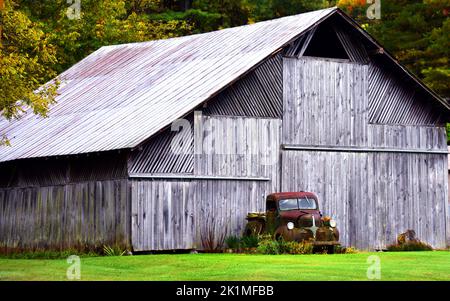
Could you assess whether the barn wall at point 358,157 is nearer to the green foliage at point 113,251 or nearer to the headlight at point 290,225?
the headlight at point 290,225

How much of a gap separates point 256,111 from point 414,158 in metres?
7.07

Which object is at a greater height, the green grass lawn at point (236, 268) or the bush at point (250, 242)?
the bush at point (250, 242)

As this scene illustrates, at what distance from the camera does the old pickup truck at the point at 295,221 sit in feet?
117

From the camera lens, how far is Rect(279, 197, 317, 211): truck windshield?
122 feet

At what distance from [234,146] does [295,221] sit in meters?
4.07

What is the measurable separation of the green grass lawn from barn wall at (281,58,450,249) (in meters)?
6.35

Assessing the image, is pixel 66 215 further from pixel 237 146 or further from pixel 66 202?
pixel 237 146

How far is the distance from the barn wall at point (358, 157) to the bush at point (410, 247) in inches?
15.2

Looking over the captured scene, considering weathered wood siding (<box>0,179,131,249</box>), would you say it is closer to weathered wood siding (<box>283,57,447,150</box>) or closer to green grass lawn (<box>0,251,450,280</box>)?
green grass lawn (<box>0,251,450,280</box>)

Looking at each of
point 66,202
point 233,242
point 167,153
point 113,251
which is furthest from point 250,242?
point 66,202

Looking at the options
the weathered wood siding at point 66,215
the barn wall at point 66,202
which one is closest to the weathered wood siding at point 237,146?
the barn wall at point 66,202

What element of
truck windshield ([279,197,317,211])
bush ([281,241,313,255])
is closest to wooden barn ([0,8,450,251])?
truck windshield ([279,197,317,211])

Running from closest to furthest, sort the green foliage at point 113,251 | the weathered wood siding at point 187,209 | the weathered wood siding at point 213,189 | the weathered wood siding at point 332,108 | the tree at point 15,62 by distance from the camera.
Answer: the tree at point 15,62, the green foliage at point 113,251, the weathered wood siding at point 187,209, the weathered wood siding at point 213,189, the weathered wood siding at point 332,108

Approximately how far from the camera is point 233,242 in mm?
38062
